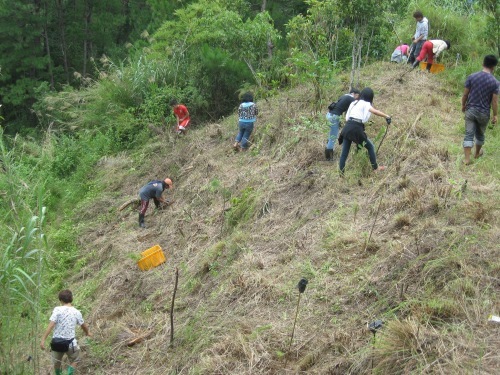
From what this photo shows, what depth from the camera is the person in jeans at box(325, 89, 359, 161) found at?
8555 millimetres

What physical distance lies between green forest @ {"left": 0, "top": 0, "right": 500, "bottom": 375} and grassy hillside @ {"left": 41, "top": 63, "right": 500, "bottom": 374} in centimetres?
3

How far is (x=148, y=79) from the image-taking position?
579 inches

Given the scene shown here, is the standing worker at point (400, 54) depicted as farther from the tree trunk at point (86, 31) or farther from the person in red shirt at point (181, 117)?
the tree trunk at point (86, 31)

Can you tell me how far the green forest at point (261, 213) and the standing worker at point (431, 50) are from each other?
18.1 inches

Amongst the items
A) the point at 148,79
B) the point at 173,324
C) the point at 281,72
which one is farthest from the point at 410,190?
the point at 148,79

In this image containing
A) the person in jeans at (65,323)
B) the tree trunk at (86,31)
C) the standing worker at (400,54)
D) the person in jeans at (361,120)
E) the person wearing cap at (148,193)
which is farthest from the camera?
the tree trunk at (86,31)

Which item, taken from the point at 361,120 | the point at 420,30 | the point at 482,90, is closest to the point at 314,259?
the point at 361,120

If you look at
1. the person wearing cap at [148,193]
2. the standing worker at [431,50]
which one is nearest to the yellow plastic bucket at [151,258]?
the person wearing cap at [148,193]

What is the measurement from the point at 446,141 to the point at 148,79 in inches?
340

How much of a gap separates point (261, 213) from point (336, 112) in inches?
75.0

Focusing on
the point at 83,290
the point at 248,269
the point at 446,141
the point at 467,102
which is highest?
the point at 467,102

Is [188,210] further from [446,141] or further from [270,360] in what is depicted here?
[270,360]

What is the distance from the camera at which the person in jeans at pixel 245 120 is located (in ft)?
35.8

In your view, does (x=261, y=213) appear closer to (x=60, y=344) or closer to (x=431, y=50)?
(x=60, y=344)
